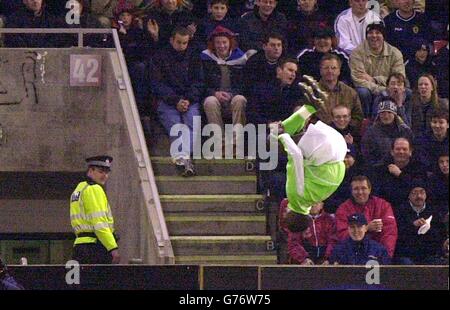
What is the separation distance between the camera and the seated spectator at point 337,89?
9.95 metres

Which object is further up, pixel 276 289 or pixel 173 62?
pixel 173 62

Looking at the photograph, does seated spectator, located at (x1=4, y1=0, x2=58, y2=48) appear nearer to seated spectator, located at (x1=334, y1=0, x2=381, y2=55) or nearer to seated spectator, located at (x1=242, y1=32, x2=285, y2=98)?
seated spectator, located at (x1=242, y1=32, x2=285, y2=98)

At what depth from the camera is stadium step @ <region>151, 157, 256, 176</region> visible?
32.8 feet

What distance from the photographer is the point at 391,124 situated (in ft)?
33.1

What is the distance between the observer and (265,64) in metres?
10.1

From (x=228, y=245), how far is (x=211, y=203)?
383 millimetres

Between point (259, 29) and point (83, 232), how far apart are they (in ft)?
6.84

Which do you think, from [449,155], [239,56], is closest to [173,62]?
[239,56]

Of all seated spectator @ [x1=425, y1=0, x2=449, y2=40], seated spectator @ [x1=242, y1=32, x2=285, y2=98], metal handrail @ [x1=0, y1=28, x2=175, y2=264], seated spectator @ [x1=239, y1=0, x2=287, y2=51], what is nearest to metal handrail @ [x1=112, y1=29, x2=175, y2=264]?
metal handrail @ [x1=0, y1=28, x2=175, y2=264]

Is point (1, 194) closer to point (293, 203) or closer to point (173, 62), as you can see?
point (173, 62)

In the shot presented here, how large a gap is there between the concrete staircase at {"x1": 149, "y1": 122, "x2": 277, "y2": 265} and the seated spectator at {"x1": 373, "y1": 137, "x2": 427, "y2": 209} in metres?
0.81

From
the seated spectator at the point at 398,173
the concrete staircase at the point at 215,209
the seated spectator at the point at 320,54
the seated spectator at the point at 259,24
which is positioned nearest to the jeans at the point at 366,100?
the seated spectator at the point at 320,54

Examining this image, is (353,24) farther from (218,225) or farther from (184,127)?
(218,225)

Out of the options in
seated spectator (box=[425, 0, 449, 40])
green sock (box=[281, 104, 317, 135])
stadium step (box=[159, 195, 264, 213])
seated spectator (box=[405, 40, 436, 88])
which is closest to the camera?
green sock (box=[281, 104, 317, 135])
